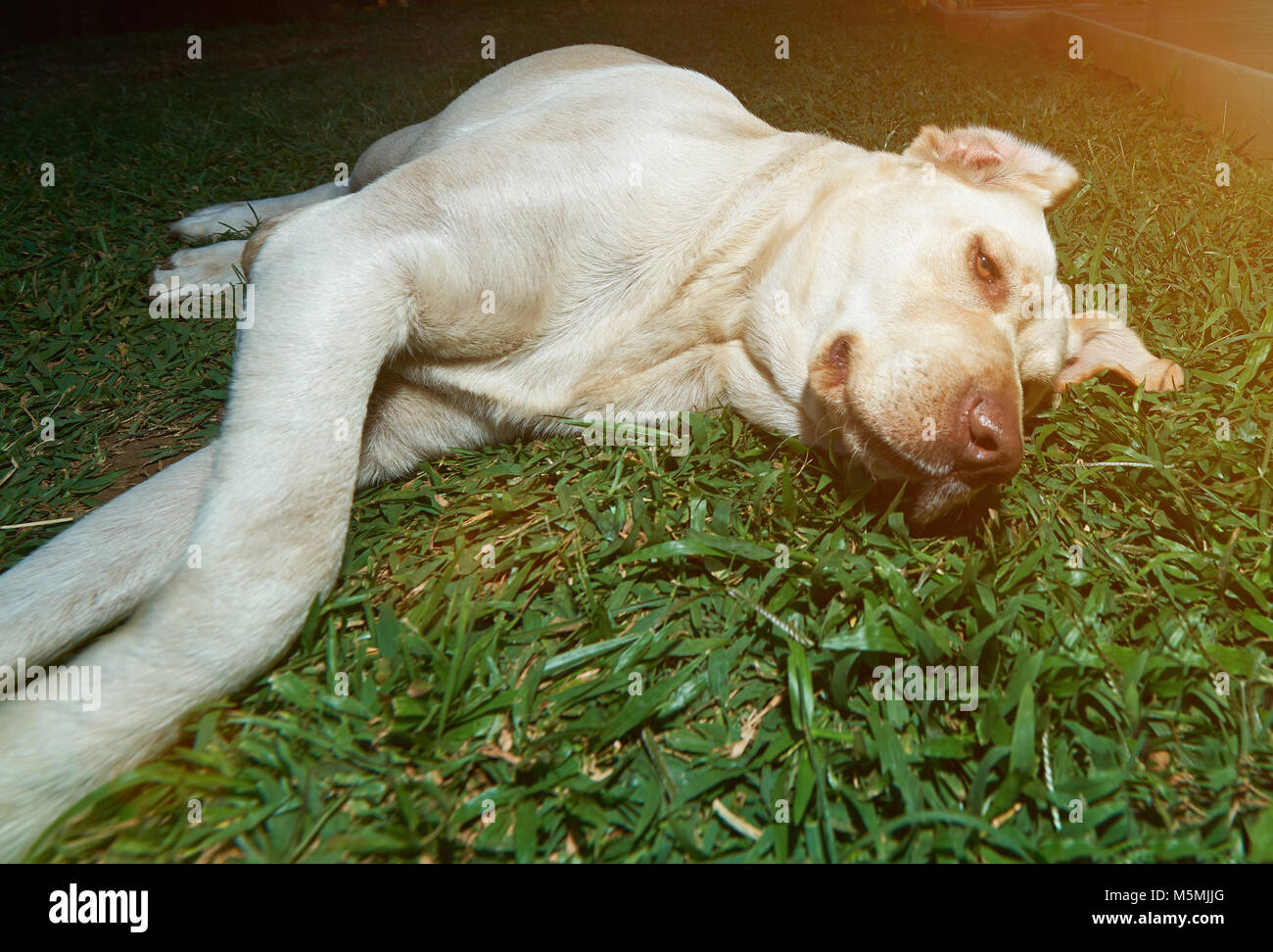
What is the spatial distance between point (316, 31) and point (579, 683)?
33.4 feet

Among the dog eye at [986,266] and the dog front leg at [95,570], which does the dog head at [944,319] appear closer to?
the dog eye at [986,266]

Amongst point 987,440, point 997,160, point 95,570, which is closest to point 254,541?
point 95,570

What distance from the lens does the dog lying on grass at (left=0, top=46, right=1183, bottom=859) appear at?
5.51ft

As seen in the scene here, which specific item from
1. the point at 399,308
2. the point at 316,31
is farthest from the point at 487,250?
the point at 316,31

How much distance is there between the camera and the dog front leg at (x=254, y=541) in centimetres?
150

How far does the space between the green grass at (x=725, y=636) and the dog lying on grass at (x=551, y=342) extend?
13cm

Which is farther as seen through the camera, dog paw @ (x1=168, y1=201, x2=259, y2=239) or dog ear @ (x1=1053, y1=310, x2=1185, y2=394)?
dog paw @ (x1=168, y1=201, x2=259, y2=239)

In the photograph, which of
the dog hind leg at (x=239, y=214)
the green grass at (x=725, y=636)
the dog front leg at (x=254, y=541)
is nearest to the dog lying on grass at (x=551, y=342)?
the dog front leg at (x=254, y=541)

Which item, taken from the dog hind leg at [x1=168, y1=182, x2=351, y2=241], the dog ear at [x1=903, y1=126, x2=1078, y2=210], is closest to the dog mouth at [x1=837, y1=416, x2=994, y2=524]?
the dog ear at [x1=903, y1=126, x2=1078, y2=210]

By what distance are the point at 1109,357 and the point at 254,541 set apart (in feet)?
8.87

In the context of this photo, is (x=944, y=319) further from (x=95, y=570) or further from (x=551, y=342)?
(x=95, y=570)

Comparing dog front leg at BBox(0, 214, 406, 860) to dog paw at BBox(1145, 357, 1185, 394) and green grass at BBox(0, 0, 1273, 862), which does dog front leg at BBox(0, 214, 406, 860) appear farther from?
dog paw at BBox(1145, 357, 1185, 394)

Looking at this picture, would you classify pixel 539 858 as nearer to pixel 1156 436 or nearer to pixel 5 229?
pixel 1156 436

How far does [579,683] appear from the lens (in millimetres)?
1668
